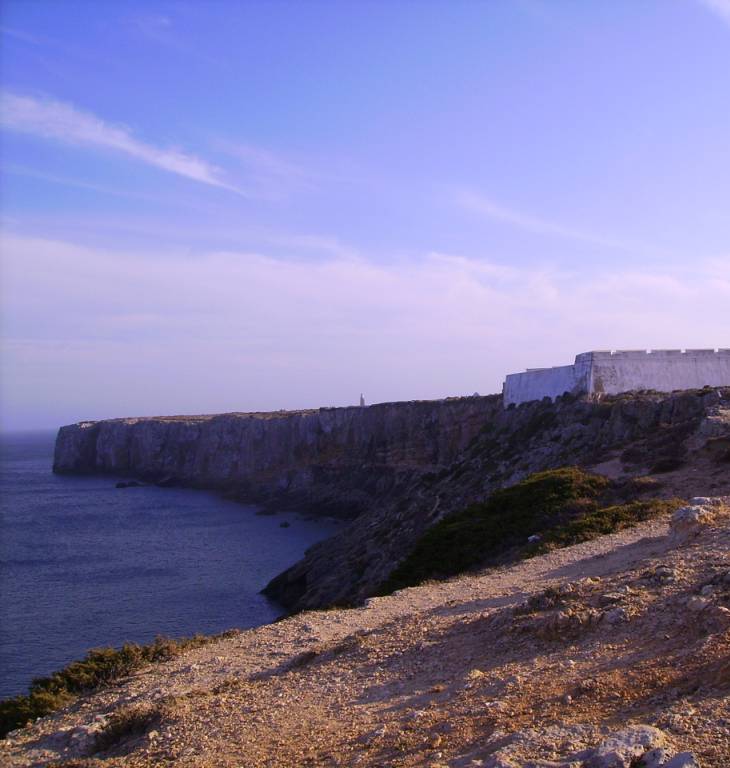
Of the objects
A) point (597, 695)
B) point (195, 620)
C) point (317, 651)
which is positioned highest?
point (597, 695)

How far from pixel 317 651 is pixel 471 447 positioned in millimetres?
27432

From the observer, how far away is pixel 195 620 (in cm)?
2714

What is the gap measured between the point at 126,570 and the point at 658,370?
25768 mm

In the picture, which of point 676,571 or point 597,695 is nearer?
point 597,695

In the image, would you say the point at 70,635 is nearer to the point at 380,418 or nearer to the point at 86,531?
the point at 86,531

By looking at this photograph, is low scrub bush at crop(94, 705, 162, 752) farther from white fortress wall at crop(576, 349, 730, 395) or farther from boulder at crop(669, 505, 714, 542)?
white fortress wall at crop(576, 349, 730, 395)

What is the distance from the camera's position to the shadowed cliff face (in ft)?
82.5

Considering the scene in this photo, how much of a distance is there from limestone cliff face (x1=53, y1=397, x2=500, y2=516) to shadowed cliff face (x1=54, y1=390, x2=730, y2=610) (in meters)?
0.13

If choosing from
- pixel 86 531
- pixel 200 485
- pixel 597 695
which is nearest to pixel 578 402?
pixel 597 695

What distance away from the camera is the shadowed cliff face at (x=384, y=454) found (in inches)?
990

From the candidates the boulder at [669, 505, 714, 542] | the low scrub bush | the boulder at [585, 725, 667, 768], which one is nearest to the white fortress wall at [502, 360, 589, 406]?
the boulder at [669, 505, 714, 542]

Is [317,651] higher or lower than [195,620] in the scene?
higher

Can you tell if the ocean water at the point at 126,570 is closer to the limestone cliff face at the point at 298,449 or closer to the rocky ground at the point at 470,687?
the limestone cliff face at the point at 298,449

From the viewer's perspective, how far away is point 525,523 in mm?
18391
